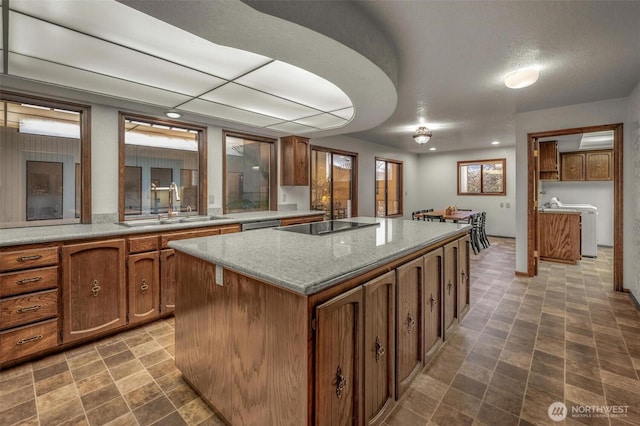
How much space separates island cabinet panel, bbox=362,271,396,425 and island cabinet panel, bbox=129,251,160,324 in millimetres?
2258

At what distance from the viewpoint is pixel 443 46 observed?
2.31 metres

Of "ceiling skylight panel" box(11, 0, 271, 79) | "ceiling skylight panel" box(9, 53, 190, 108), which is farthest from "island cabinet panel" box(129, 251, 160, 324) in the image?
"ceiling skylight panel" box(11, 0, 271, 79)

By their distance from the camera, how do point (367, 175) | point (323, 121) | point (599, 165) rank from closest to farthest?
point (323, 121) → point (599, 165) → point (367, 175)

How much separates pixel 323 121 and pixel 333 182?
2112 mm

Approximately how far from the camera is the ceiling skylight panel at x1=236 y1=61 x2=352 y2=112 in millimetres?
2320

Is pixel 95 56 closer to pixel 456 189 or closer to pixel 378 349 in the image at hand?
pixel 378 349

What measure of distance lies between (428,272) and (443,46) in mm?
1781

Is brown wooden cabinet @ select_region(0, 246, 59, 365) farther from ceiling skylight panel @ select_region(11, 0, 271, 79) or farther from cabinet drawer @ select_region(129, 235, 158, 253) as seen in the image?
ceiling skylight panel @ select_region(11, 0, 271, 79)

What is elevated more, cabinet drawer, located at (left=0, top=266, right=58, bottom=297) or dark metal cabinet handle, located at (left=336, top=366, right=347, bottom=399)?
cabinet drawer, located at (left=0, top=266, right=58, bottom=297)

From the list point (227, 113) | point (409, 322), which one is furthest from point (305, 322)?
point (227, 113)

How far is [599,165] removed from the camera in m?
6.21

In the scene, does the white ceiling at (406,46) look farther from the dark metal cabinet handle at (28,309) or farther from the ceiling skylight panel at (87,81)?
the dark metal cabinet handle at (28,309)

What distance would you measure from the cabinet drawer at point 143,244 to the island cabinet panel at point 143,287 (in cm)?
5

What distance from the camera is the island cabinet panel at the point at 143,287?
2.63 meters
